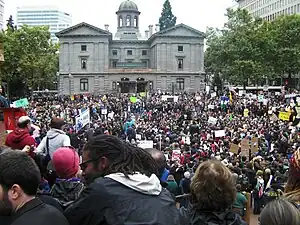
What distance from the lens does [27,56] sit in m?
69.6

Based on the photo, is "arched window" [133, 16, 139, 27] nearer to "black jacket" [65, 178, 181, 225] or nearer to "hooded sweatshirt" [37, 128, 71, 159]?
"hooded sweatshirt" [37, 128, 71, 159]

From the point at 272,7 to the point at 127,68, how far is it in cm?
3564

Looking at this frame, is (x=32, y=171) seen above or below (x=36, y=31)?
below

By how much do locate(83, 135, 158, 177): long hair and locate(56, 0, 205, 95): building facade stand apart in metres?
75.1

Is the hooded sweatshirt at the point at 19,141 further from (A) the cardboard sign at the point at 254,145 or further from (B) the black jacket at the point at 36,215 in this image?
(A) the cardboard sign at the point at 254,145

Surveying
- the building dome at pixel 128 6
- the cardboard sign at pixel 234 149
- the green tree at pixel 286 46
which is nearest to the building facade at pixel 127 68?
the building dome at pixel 128 6

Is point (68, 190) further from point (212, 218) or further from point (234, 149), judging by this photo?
point (234, 149)

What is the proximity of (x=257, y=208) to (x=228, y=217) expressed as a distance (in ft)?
30.2

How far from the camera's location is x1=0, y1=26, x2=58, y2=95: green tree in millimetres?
68438

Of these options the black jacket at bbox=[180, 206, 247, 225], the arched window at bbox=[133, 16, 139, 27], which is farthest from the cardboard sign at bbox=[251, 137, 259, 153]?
the arched window at bbox=[133, 16, 139, 27]

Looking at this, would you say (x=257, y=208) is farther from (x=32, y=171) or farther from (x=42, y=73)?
(x=42, y=73)

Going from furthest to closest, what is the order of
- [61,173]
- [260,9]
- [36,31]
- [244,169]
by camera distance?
[260,9] → [36,31] → [244,169] → [61,173]

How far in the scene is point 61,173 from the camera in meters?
4.37

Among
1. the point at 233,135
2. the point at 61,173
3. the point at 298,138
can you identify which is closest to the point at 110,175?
the point at 61,173
